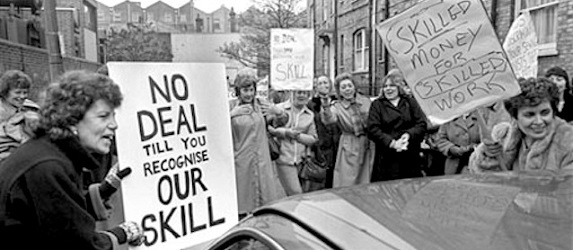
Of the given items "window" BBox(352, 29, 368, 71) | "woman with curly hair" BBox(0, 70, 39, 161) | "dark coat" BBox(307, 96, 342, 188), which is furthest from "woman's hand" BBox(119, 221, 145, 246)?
"window" BBox(352, 29, 368, 71)

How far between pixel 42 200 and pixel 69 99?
390mm

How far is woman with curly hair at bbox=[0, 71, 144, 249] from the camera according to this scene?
1.99 m

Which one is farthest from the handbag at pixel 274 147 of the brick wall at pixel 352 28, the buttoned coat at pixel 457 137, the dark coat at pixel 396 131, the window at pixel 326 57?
the window at pixel 326 57

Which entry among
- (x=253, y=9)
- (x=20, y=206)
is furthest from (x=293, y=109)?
(x=253, y=9)

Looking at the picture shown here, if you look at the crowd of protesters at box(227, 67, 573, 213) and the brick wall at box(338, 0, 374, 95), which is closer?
the crowd of protesters at box(227, 67, 573, 213)

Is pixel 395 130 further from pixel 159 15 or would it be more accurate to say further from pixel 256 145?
pixel 159 15

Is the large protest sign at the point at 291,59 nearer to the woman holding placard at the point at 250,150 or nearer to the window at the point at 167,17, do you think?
the woman holding placard at the point at 250,150

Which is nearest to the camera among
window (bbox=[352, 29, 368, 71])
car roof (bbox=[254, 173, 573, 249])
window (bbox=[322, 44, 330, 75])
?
car roof (bbox=[254, 173, 573, 249])

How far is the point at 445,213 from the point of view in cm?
155

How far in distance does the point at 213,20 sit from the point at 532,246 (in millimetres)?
72901

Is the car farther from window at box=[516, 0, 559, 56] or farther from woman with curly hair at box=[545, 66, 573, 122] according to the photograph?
window at box=[516, 0, 559, 56]

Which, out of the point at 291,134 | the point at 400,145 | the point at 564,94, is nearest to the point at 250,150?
the point at 291,134

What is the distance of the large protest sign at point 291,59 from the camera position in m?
8.91

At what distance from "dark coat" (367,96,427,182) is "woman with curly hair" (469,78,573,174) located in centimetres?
185
